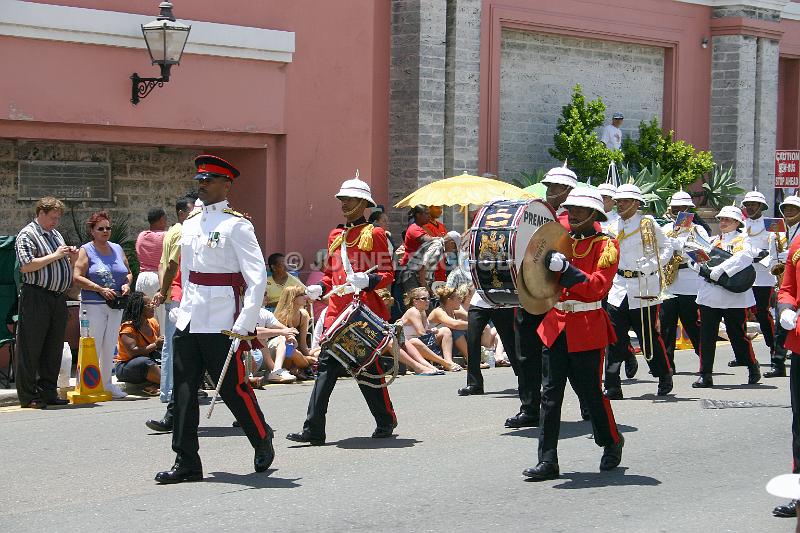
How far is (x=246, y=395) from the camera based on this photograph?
8.78 metres

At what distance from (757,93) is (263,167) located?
36.0 feet

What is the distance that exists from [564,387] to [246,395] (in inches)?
77.5

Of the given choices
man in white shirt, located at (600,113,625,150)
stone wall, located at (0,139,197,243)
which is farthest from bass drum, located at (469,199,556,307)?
man in white shirt, located at (600,113,625,150)

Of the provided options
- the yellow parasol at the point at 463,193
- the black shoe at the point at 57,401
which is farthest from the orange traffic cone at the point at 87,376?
the yellow parasol at the point at 463,193

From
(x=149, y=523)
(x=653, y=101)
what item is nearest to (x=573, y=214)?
(x=149, y=523)

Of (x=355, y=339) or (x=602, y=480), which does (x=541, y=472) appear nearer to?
(x=602, y=480)

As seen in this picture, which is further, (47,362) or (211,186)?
(47,362)

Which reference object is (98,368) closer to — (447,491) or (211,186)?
(211,186)

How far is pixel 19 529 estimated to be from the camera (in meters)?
7.52

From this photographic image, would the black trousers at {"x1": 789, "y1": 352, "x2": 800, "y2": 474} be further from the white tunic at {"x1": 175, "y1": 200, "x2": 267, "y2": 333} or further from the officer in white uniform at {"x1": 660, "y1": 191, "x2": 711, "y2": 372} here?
the officer in white uniform at {"x1": 660, "y1": 191, "x2": 711, "y2": 372}

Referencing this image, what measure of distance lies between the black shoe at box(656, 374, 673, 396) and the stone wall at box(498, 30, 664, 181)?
28.3 ft

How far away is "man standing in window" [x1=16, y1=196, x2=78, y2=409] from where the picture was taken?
39.4ft

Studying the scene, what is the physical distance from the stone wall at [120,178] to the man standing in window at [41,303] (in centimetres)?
359

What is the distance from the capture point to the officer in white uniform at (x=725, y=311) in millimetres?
13492
